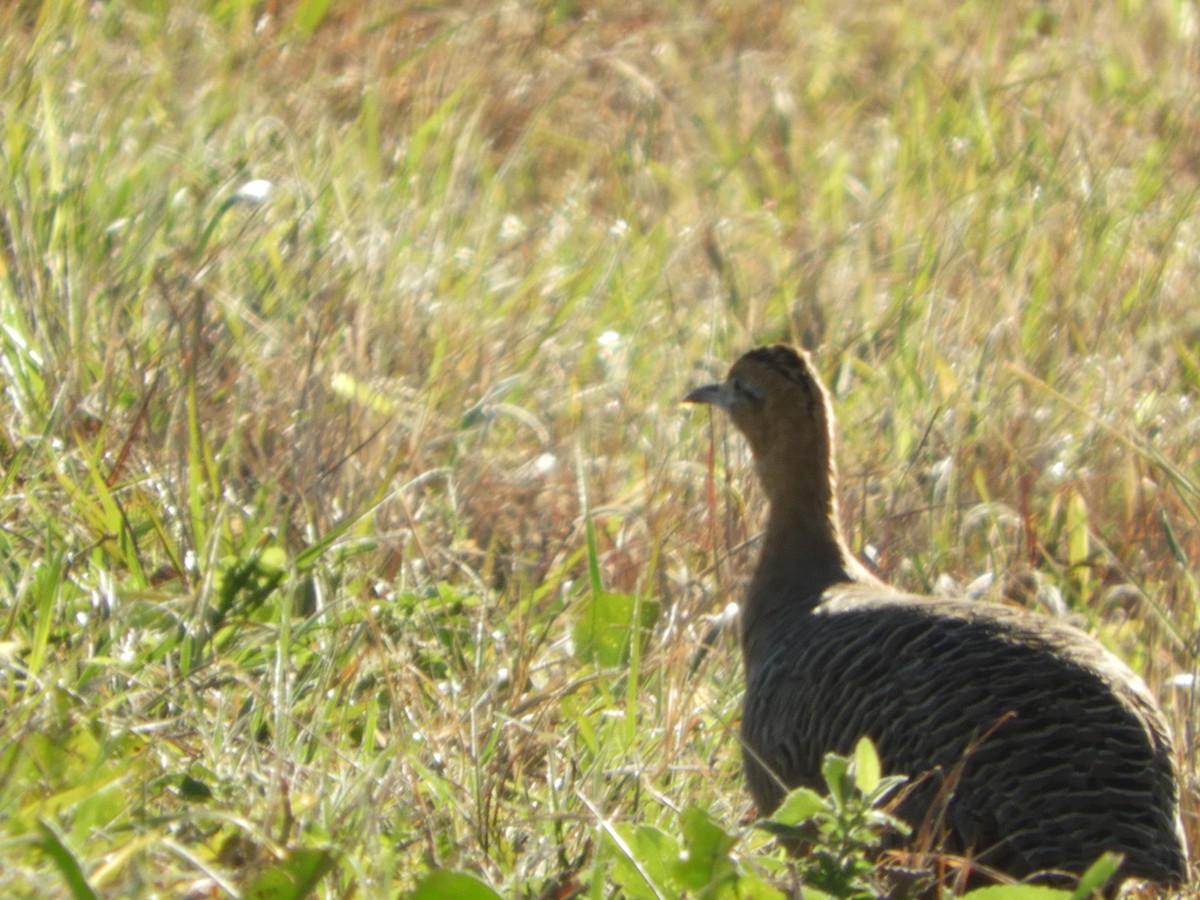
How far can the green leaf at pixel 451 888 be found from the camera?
2814 millimetres

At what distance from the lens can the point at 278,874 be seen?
281cm

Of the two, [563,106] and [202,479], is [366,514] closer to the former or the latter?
[202,479]

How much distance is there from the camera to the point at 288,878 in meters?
2.80

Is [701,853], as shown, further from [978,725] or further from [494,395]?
[494,395]

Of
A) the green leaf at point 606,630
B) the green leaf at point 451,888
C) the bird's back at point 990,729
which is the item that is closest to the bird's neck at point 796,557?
the green leaf at point 606,630

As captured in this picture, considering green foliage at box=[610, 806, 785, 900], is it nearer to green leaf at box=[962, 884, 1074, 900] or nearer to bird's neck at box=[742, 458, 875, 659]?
green leaf at box=[962, 884, 1074, 900]

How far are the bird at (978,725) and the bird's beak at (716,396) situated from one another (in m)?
0.71

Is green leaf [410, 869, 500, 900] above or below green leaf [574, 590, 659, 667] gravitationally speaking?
above

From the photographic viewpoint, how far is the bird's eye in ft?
16.1

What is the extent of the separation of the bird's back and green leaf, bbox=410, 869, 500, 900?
2.73 ft

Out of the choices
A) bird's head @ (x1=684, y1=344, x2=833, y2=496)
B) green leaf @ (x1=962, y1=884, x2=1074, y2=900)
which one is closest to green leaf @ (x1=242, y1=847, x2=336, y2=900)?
green leaf @ (x1=962, y1=884, x2=1074, y2=900)

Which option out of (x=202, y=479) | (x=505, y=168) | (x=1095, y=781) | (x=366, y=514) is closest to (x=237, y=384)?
(x=202, y=479)

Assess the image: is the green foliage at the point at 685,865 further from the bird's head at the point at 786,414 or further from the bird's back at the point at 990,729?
the bird's head at the point at 786,414

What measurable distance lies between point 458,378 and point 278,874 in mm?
2914
